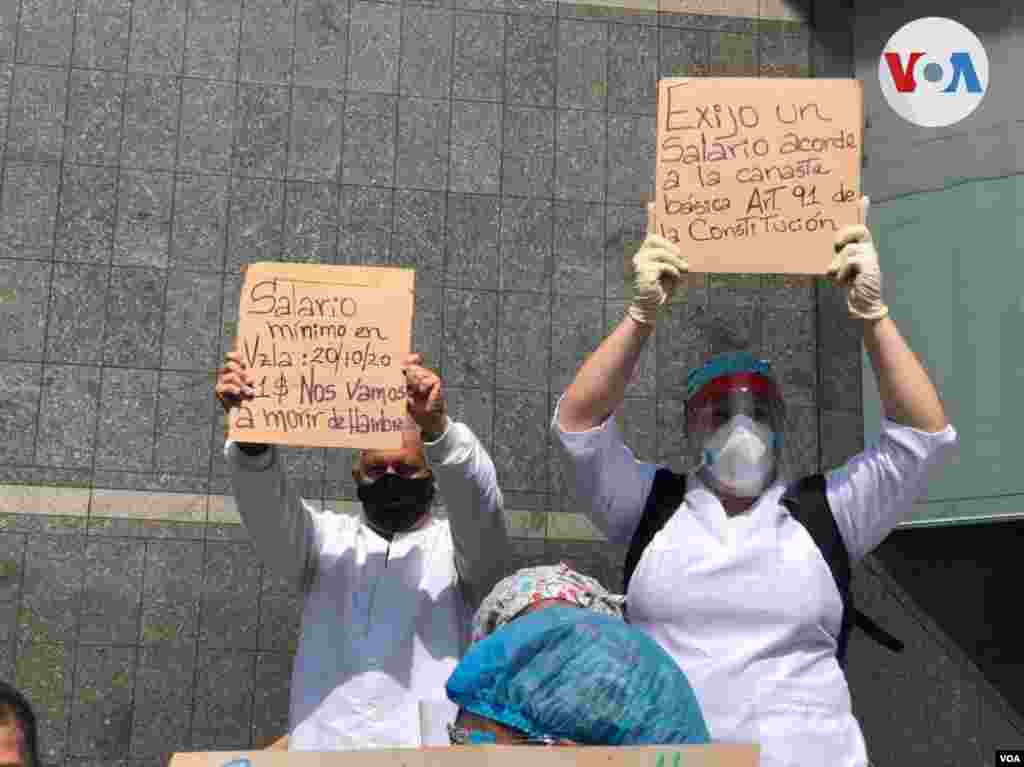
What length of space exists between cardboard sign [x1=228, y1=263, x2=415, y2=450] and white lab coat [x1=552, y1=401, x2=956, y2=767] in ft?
1.70

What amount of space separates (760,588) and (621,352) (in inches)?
25.6

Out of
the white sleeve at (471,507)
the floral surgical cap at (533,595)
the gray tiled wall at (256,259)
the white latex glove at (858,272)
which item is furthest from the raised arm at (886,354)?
the gray tiled wall at (256,259)

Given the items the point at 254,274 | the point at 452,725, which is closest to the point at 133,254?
the point at 254,274

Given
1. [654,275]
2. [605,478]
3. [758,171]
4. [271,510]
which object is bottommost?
[271,510]

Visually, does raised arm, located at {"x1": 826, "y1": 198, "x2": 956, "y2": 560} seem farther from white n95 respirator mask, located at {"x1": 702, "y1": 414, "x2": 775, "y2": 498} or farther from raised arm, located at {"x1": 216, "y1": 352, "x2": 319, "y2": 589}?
raised arm, located at {"x1": 216, "y1": 352, "x2": 319, "y2": 589}

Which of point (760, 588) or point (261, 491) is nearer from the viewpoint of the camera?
point (760, 588)

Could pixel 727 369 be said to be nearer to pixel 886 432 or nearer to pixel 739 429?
pixel 739 429

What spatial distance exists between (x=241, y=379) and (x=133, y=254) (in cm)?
221

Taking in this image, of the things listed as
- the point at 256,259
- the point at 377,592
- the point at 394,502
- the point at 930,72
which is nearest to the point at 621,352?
the point at 394,502

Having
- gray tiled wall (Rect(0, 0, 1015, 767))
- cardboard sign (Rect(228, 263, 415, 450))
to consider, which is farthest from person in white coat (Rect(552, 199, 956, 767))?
gray tiled wall (Rect(0, 0, 1015, 767))

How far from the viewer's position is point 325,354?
13.9 feet

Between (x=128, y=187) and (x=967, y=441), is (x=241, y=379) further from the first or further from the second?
(x=967, y=441)

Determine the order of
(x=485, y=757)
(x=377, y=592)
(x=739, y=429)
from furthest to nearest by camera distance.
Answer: (x=377, y=592)
(x=739, y=429)
(x=485, y=757)

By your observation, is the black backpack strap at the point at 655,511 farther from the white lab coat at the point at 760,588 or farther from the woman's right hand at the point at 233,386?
the woman's right hand at the point at 233,386
